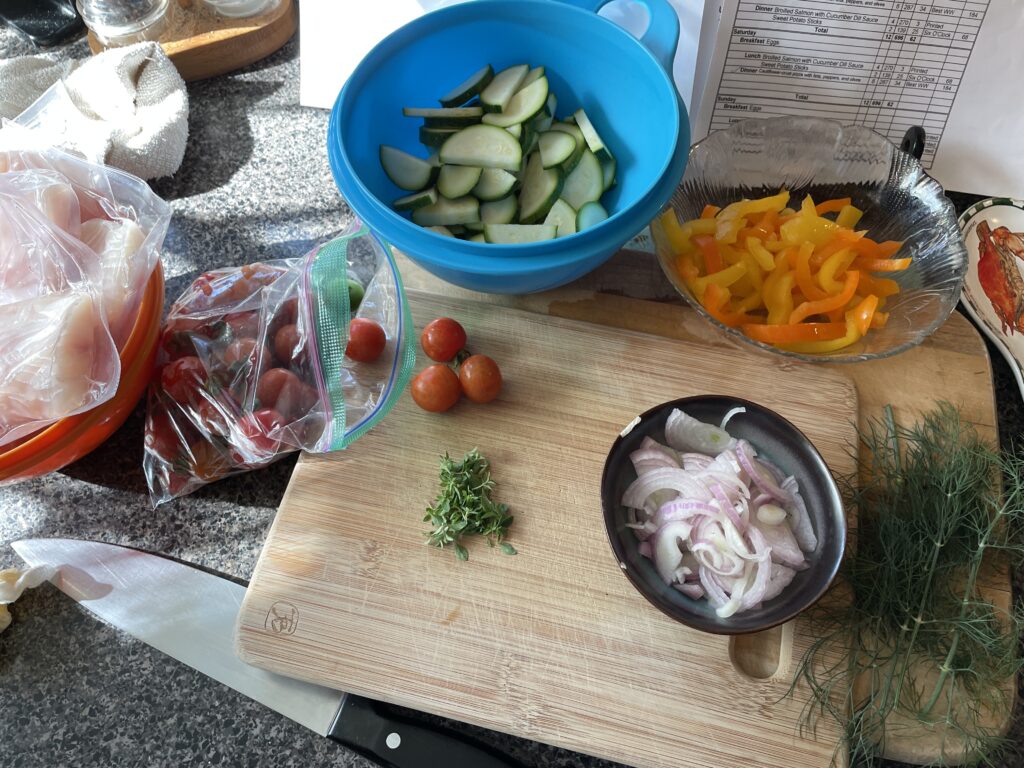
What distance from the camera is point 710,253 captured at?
3.84 feet

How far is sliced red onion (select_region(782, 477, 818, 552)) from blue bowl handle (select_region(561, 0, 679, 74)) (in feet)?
1.88

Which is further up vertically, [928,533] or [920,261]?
[920,261]

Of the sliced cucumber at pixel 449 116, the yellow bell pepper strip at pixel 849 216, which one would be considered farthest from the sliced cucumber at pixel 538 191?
the yellow bell pepper strip at pixel 849 216

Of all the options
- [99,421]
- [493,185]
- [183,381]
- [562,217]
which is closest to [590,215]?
[562,217]

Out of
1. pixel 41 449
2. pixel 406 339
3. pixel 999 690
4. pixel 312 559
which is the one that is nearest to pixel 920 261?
pixel 999 690

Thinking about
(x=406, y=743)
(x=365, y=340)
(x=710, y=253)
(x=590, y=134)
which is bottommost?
(x=406, y=743)

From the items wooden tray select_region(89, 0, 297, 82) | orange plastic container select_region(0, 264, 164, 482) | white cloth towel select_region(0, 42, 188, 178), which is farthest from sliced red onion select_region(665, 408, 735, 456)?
wooden tray select_region(89, 0, 297, 82)

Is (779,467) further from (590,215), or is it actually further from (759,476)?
(590,215)

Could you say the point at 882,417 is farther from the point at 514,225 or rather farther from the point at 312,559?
the point at 312,559

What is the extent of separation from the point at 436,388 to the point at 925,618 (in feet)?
2.15

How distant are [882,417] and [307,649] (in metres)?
0.82

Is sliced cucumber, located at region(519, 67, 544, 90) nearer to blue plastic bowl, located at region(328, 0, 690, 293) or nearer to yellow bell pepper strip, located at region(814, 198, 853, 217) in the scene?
blue plastic bowl, located at region(328, 0, 690, 293)

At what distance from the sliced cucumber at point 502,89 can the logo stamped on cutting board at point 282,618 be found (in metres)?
0.76

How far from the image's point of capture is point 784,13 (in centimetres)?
121
